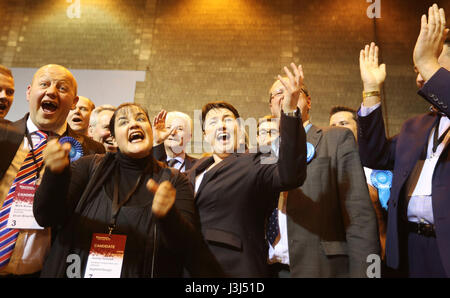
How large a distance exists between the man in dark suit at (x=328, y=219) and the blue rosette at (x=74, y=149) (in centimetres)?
116

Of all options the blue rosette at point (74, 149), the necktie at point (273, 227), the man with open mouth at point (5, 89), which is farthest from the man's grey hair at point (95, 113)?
the necktie at point (273, 227)

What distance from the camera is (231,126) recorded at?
73.2 inches

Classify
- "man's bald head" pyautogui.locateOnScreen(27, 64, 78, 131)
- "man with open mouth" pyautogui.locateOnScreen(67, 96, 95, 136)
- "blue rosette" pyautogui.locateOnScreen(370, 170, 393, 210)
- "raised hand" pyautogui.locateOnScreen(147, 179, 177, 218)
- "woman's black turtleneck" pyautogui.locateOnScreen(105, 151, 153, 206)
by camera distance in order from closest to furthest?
"raised hand" pyautogui.locateOnScreen(147, 179, 177, 218) < "woman's black turtleneck" pyautogui.locateOnScreen(105, 151, 153, 206) < "man's bald head" pyautogui.locateOnScreen(27, 64, 78, 131) < "blue rosette" pyautogui.locateOnScreen(370, 170, 393, 210) < "man with open mouth" pyautogui.locateOnScreen(67, 96, 95, 136)

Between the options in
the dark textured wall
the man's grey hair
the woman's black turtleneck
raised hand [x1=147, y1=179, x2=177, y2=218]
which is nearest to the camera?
raised hand [x1=147, y1=179, x2=177, y2=218]

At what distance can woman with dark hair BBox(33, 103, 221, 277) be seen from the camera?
136cm

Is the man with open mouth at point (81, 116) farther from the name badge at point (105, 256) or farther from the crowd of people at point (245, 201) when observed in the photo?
the name badge at point (105, 256)

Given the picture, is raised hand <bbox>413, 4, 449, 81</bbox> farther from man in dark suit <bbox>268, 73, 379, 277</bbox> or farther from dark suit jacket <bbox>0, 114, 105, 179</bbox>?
dark suit jacket <bbox>0, 114, 105, 179</bbox>

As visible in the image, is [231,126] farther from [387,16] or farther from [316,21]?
[387,16]

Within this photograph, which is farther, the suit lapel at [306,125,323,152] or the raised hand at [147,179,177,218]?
the suit lapel at [306,125,323,152]

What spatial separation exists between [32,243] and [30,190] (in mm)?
251

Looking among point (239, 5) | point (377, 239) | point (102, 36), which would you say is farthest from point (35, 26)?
point (377, 239)

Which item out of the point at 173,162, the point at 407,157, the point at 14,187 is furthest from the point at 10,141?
the point at 407,157

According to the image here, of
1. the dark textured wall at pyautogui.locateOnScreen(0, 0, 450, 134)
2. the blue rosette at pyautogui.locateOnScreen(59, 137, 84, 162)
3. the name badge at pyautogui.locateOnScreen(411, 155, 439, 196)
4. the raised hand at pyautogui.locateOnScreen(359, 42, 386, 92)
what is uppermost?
the dark textured wall at pyautogui.locateOnScreen(0, 0, 450, 134)

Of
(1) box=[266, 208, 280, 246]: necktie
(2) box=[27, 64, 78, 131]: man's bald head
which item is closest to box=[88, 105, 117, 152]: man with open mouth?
(2) box=[27, 64, 78, 131]: man's bald head
